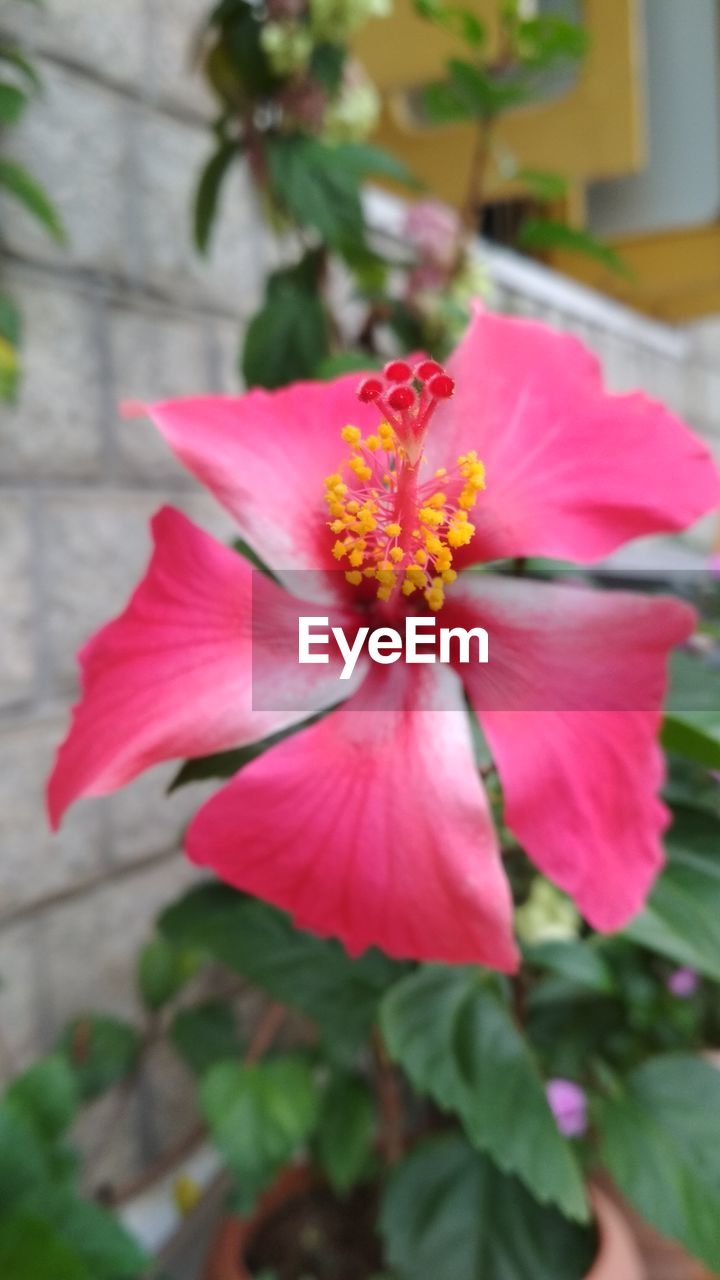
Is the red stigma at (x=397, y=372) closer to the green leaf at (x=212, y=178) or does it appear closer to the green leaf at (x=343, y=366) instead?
the green leaf at (x=343, y=366)

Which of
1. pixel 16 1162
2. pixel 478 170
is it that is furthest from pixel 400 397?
pixel 478 170

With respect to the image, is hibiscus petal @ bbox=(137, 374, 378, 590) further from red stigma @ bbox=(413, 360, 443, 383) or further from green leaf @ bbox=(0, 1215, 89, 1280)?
green leaf @ bbox=(0, 1215, 89, 1280)

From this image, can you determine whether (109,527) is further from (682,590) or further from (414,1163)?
(682,590)

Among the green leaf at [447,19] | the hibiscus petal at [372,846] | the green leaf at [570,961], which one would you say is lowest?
the green leaf at [570,961]

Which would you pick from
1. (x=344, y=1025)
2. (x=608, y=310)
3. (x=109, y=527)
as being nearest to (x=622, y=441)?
(x=344, y=1025)

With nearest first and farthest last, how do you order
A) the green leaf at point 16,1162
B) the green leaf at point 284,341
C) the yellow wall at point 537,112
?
the green leaf at point 16,1162, the green leaf at point 284,341, the yellow wall at point 537,112

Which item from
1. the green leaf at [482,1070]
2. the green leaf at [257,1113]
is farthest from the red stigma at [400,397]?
the green leaf at [257,1113]

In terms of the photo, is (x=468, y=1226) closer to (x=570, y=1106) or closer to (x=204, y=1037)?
(x=570, y=1106)
